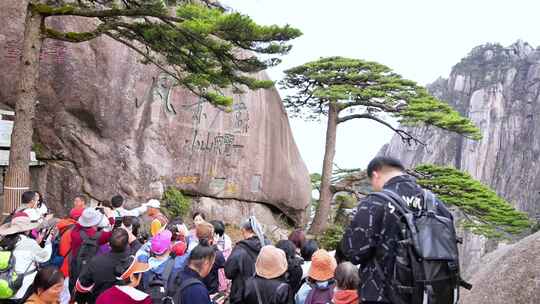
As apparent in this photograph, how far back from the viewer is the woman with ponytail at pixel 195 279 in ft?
8.24

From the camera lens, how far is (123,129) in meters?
8.38

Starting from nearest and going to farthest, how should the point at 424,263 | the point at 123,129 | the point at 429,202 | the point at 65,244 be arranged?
the point at 424,263 → the point at 429,202 → the point at 65,244 → the point at 123,129

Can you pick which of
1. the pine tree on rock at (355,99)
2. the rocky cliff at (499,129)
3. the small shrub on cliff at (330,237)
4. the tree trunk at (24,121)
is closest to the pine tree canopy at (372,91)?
the pine tree on rock at (355,99)

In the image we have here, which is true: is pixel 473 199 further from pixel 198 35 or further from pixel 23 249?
pixel 23 249

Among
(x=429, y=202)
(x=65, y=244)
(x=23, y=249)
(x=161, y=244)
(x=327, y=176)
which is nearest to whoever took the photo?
(x=429, y=202)

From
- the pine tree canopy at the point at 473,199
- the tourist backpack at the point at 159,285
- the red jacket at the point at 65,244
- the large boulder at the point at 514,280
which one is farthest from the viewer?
the pine tree canopy at the point at 473,199

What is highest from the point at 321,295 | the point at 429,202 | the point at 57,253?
the point at 429,202

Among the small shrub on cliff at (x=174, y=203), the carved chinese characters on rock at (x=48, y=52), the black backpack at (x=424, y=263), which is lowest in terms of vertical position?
the small shrub on cliff at (x=174, y=203)

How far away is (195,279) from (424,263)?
1.32m

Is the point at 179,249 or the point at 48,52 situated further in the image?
the point at 48,52

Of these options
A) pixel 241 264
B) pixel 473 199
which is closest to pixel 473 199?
pixel 473 199

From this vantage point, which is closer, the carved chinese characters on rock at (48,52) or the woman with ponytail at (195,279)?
the woman with ponytail at (195,279)

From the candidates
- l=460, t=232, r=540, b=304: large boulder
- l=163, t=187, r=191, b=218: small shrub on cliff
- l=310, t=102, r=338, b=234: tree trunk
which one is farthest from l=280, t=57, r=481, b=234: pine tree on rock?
A: l=460, t=232, r=540, b=304: large boulder

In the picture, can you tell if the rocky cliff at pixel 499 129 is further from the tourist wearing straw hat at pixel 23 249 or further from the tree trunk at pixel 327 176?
the tourist wearing straw hat at pixel 23 249
